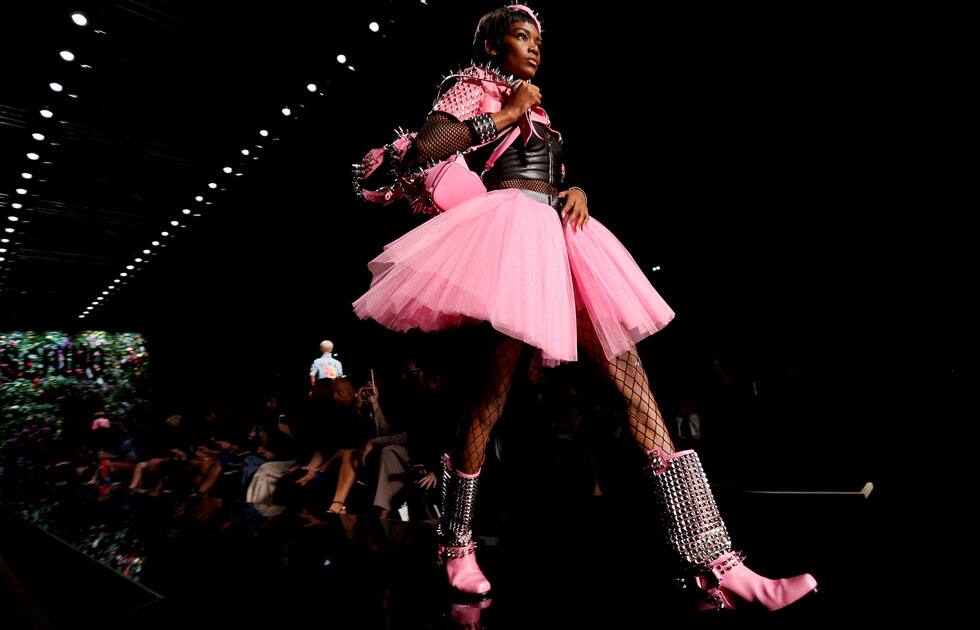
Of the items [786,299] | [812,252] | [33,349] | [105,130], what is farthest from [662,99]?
[33,349]

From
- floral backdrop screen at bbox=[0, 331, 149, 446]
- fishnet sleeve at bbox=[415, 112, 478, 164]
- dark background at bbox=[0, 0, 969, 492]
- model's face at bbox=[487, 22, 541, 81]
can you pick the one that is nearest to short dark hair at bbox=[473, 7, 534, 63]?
model's face at bbox=[487, 22, 541, 81]

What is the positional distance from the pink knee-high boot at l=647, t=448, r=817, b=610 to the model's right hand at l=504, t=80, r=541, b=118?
2.98ft

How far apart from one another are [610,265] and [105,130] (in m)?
5.76

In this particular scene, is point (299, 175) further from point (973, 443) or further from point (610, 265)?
point (973, 443)

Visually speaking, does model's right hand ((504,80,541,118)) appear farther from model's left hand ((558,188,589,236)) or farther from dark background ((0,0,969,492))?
dark background ((0,0,969,492))

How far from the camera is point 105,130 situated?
4973 mm

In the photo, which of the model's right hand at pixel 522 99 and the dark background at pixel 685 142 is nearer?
the model's right hand at pixel 522 99

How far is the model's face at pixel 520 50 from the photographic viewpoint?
147cm

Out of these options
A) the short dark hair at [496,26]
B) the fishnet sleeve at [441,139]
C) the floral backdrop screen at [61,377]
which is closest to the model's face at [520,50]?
the short dark hair at [496,26]

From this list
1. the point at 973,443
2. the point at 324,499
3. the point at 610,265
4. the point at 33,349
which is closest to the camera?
the point at 610,265

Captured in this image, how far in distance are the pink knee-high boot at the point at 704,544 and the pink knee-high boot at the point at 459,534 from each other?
48 centimetres

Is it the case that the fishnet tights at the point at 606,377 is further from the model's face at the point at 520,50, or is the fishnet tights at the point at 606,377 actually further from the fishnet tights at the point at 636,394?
the model's face at the point at 520,50

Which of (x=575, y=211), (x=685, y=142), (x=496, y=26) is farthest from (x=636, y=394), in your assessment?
(x=685, y=142)

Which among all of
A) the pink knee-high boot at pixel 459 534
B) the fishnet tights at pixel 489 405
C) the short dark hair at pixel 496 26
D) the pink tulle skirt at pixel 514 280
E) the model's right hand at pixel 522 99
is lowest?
the pink knee-high boot at pixel 459 534
